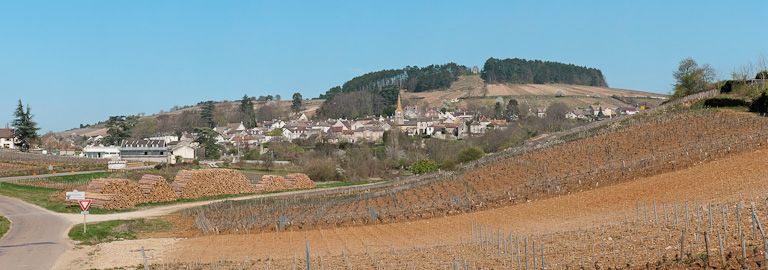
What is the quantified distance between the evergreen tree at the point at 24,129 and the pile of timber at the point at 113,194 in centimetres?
7379

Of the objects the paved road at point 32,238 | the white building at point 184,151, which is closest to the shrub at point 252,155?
the white building at point 184,151

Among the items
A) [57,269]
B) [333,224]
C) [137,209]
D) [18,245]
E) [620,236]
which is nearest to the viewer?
[620,236]

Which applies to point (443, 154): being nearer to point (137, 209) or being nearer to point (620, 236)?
point (137, 209)

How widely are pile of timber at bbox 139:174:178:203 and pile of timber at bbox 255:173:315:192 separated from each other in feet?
39.0

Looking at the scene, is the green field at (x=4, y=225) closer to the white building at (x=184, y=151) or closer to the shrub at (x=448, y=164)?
the shrub at (x=448, y=164)

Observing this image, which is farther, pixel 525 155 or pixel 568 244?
pixel 525 155

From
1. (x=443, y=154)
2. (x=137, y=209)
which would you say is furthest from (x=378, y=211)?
(x=443, y=154)

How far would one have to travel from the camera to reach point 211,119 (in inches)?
7697

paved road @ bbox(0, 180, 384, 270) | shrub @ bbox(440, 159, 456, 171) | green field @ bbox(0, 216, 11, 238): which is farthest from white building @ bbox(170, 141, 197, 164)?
green field @ bbox(0, 216, 11, 238)

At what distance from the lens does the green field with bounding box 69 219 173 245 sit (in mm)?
33469

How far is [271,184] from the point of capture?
7094 cm

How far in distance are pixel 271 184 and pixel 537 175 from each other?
101 ft

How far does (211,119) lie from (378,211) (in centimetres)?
15991

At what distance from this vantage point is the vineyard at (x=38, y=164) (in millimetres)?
75562
